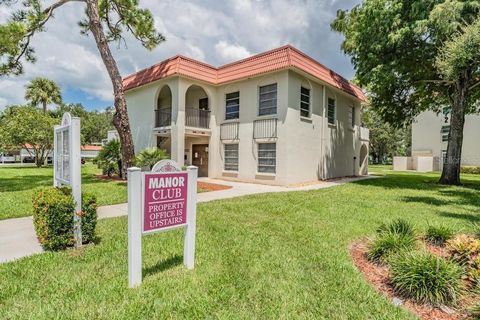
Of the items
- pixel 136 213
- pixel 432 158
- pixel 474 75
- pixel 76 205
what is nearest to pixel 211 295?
pixel 136 213

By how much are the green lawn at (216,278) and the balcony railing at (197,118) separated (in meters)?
10.6

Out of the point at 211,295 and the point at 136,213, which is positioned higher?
the point at 136,213

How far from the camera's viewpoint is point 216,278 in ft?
12.7

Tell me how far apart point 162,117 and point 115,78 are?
444cm

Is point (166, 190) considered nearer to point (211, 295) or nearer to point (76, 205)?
point (211, 295)

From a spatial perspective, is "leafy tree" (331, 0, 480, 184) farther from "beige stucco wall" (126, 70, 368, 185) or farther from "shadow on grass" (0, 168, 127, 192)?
"shadow on grass" (0, 168, 127, 192)

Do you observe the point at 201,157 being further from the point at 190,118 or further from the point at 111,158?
the point at 111,158

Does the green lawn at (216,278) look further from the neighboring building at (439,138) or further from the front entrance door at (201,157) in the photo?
the neighboring building at (439,138)

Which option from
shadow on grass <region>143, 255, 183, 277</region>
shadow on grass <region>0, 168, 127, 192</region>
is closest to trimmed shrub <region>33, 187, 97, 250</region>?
shadow on grass <region>143, 255, 183, 277</region>

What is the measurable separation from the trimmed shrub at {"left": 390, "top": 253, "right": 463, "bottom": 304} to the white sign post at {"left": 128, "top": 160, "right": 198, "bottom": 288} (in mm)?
2792

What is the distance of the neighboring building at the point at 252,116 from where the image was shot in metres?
14.9

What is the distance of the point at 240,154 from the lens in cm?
1652

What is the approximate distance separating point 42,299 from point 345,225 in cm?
568

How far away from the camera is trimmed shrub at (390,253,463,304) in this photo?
3.28 m
